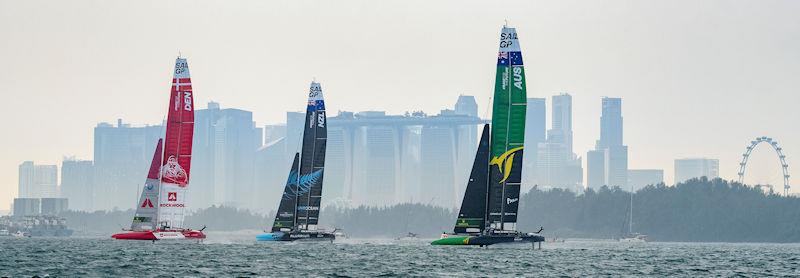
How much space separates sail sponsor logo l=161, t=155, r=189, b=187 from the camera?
122188 millimetres

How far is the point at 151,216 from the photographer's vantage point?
123375 mm

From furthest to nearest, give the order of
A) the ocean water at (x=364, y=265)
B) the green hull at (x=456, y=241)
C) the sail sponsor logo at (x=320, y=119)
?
the sail sponsor logo at (x=320, y=119) → the green hull at (x=456, y=241) → the ocean water at (x=364, y=265)

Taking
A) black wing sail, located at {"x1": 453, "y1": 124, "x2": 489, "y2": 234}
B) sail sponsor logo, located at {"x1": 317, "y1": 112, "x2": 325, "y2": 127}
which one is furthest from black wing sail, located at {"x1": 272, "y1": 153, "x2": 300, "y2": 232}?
black wing sail, located at {"x1": 453, "y1": 124, "x2": 489, "y2": 234}

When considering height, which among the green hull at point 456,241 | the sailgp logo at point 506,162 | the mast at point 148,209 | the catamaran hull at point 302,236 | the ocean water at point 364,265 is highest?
the sailgp logo at point 506,162

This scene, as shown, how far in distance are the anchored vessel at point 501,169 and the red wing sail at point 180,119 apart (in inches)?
972

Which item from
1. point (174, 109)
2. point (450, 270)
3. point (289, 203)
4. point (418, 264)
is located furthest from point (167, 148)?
point (450, 270)

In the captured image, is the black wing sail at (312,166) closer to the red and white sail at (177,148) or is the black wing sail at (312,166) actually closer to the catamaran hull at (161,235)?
the catamaran hull at (161,235)

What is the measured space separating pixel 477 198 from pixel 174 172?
2752 cm

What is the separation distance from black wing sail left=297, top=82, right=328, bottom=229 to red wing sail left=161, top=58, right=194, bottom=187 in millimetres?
16752

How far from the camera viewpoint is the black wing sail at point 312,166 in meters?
136

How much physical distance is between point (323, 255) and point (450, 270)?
24.2m

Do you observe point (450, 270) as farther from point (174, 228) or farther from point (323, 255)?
point (174, 228)

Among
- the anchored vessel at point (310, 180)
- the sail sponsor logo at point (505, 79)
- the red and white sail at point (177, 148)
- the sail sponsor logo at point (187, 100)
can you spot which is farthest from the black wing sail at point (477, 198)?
the anchored vessel at point (310, 180)

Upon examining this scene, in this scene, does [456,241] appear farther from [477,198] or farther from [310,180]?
[310,180]
